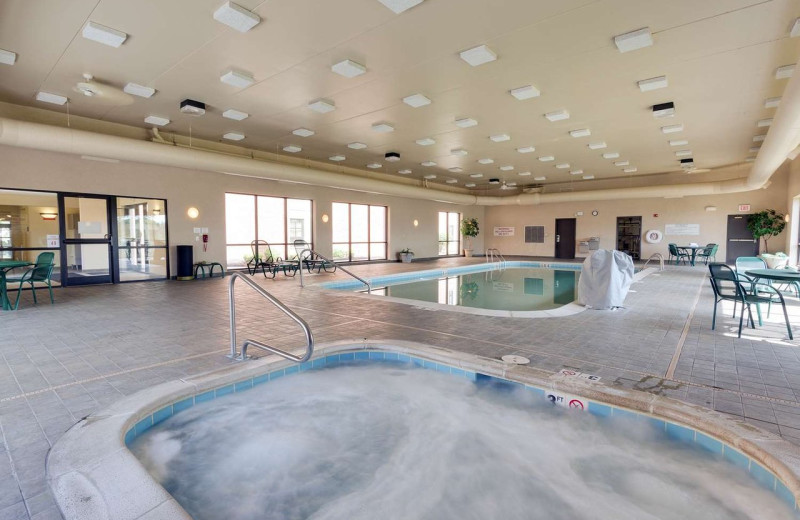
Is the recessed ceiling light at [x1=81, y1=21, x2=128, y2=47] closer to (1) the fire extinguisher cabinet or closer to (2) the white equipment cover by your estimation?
(1) the fire extinguisher cabinet

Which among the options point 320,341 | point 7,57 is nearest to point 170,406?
point 320,341

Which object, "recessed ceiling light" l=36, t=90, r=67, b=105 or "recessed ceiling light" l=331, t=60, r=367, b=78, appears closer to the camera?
"recessed ceiling light" l=331, t=60, r=367, b=78

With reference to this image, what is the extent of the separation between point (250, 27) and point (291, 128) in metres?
3.91

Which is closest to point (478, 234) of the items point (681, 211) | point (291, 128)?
point (681, 211)

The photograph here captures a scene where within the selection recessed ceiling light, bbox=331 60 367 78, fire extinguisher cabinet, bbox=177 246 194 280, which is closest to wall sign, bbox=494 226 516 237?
fire extinguisher cabinet, bbox=177 246 194 280

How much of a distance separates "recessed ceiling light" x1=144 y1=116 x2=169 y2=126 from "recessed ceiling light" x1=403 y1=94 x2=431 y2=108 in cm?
462

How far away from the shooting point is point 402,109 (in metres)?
6.69

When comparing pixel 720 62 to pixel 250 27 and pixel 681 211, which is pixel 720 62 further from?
pixel 681 211

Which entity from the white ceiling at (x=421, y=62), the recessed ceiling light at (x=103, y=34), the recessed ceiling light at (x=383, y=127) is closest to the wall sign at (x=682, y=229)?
the white ceiling at (x=421, y=62)

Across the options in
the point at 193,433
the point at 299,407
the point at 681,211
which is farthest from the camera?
the point at 681,211

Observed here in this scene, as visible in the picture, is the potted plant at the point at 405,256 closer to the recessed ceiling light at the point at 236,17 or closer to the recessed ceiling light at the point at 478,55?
the recessed ceiling light at the point at 478,55

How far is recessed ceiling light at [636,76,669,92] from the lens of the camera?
17.6 ft

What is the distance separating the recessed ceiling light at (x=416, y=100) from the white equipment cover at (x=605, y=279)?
11.3 feet

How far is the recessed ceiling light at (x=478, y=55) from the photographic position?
454cm
